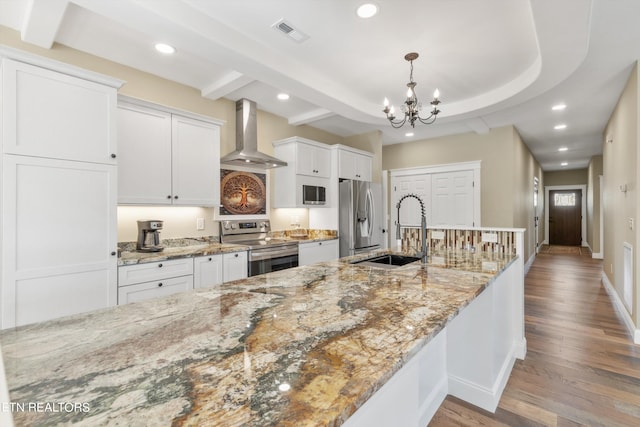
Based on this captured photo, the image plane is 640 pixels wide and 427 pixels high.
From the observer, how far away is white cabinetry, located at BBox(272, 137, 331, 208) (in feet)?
13.7

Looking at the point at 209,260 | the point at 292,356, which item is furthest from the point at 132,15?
the point at 292,356

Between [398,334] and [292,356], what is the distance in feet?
1.08

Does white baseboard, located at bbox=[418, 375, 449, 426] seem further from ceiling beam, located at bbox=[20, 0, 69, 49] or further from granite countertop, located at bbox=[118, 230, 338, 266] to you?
ceiling beam, located at bbox=[20, 0, 69, 49]

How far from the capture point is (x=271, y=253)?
346 centimetres

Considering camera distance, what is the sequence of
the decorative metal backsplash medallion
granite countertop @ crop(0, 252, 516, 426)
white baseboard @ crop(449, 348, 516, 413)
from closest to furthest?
granite countertop @ crop(0, 252, 516, 426) → white baseboard @ crop(449, 348, 516, 413) → the decorative metal backsplash medallion

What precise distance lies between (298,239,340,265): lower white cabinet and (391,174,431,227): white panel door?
7.46 ft

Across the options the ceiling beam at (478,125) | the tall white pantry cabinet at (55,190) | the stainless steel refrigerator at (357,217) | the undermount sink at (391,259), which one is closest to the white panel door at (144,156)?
the tall white pantry cabinet at (55,190)

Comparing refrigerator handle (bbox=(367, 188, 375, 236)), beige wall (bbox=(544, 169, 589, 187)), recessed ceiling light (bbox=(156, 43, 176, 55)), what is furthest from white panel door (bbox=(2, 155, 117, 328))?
beige wall (bbox=(544, 169, 589, 187))

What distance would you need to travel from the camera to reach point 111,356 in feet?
2.53

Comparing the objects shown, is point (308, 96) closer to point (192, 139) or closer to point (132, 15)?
point (192, 139)

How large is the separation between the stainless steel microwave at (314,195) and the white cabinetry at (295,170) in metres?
0.05

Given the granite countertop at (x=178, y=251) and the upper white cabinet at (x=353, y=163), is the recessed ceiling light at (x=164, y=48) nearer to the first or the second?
the granite countertop at (x=178, y=251)

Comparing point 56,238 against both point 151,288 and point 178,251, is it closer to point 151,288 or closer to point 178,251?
point 151,288

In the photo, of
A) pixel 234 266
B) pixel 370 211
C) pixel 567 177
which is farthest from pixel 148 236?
pixel 567 177
